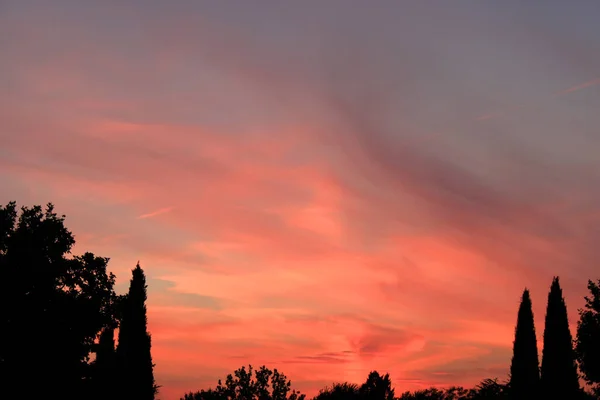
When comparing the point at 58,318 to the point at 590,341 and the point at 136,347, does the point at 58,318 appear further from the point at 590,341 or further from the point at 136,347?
the point at 590,341

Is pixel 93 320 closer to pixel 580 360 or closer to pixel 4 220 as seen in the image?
pixel 4 220

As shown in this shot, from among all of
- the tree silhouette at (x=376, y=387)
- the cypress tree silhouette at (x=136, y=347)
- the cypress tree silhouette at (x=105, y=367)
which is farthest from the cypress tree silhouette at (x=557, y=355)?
the cypress tree silhouette at (x=105, y=367)

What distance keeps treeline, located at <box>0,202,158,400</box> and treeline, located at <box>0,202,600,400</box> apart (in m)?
0.07

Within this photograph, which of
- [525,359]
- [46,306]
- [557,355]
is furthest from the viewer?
[46,306]

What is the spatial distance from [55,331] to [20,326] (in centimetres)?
248

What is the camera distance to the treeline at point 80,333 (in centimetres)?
4709

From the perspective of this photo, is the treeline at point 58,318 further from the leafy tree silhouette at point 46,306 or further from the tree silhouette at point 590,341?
the tree silhouette at point 590,341

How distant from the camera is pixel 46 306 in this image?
52.3 meters

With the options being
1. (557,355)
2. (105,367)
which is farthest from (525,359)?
(105,367)

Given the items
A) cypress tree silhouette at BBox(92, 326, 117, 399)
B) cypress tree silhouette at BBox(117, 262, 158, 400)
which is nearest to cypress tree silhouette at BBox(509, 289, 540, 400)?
cypress tree silhouette at BBox(117, 262, 158, 400)

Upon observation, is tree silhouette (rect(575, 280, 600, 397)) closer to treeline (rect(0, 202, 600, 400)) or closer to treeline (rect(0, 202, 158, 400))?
treeline (rect(0, 202, 600, 400))

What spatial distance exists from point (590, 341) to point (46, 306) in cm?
4585

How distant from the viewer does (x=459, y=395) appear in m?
95.3

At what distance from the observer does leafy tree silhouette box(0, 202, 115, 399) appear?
50500 mm
